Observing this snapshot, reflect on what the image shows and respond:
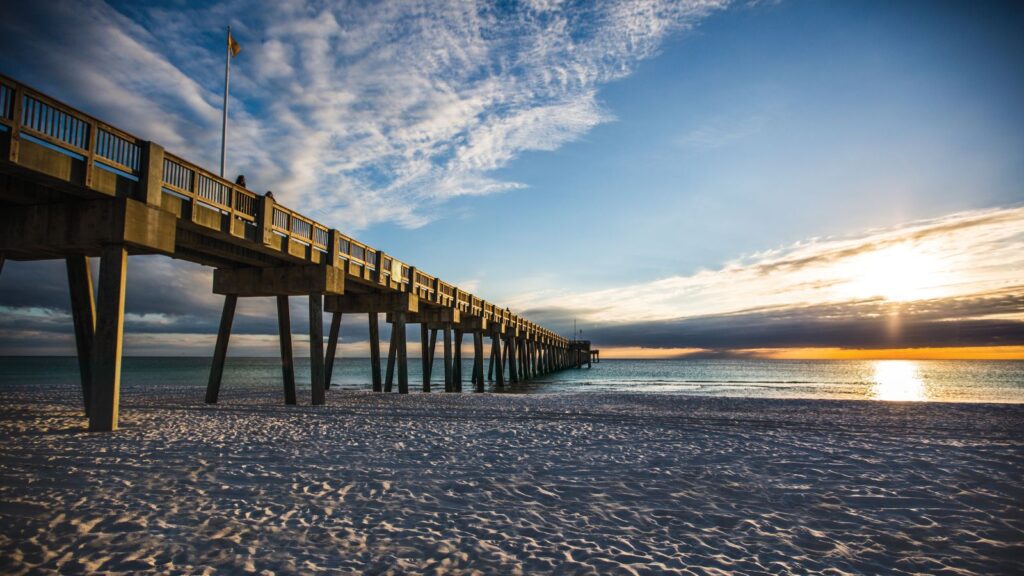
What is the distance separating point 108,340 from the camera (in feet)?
37.1

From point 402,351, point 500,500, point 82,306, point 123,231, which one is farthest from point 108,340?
point 402,351

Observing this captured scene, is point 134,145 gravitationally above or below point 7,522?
above

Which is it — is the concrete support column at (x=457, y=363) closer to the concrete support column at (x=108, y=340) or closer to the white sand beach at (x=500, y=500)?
the white sand beach at (x=500, y=500)

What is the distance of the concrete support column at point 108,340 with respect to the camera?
1116 cm

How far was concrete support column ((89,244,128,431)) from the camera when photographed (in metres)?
11.2

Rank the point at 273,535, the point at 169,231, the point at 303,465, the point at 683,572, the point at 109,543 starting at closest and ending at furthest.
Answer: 1. the point at 683,572
2. the point at 109,543
3. the point at 273,535
4. the point at 303,465
5. the point at 169,231

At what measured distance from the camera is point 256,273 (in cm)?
1909

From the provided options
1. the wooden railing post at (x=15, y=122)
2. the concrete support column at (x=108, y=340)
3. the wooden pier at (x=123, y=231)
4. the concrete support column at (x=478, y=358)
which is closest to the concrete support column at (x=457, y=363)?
the concrete support column at (x=478, y=358)

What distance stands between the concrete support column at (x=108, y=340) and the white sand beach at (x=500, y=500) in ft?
1.78

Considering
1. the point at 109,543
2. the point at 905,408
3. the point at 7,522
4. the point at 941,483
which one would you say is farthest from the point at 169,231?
the point at 905,408

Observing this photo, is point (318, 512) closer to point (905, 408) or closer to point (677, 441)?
point (677, 441)

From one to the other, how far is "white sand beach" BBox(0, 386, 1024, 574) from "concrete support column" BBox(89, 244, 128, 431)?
0.54 metres

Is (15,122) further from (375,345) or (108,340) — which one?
(375,345)

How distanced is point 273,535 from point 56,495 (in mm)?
3282
